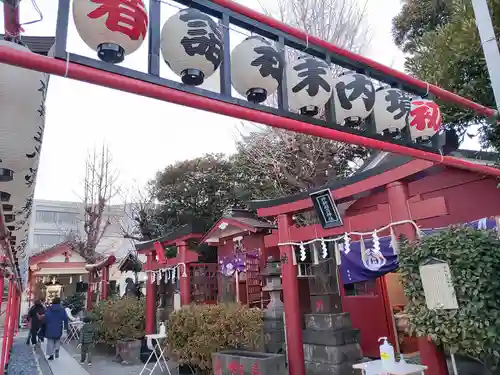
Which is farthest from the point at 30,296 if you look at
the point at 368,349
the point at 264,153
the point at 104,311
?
the point at 368,349

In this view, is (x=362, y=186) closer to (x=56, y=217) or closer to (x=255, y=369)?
(x=255, y=369)

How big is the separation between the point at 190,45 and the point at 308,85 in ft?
4.36

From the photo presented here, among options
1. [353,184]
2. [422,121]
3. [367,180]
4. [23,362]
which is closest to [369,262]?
[353,184]

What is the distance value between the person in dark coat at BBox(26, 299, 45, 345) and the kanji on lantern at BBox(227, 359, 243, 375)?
11197 millimetres

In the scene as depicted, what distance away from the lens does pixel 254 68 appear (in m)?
3.39

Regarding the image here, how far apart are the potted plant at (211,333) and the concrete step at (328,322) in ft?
4.14

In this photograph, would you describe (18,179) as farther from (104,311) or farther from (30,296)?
(30,296)

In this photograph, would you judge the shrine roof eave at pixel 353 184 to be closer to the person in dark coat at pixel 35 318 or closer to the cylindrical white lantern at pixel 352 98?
the cylindrical white lantern at pixel 352 98

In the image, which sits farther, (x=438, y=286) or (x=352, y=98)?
(x=438, y=286)

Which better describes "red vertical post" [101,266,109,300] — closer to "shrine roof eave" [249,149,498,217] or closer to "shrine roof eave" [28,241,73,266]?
"shrine roof eave" [249,149,498,217]

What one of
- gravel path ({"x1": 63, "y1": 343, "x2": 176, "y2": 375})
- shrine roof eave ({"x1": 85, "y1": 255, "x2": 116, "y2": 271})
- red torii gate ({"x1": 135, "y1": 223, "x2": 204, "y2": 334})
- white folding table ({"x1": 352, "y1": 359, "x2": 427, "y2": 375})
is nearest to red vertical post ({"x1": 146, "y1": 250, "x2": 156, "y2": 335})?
red torii gate ({"x1": 135, "y1": 223, "x2": 204, "y2": 334})

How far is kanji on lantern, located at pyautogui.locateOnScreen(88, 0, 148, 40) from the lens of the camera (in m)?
2.47

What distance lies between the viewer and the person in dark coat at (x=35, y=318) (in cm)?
1484

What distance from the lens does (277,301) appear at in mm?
10812
